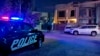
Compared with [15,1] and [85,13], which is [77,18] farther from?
[15,1]

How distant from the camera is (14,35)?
10.8 meters

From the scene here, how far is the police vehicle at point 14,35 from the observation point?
398 inches

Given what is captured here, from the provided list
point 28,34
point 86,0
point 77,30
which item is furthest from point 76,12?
point 28,34

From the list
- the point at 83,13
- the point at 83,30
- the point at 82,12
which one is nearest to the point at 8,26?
the point at 83,30

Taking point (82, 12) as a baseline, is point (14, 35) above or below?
below

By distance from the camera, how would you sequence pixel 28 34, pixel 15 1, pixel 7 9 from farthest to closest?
pixel 15 1 < pixel 7 9 < pixel 28 34

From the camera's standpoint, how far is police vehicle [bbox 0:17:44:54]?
10100 millimetres

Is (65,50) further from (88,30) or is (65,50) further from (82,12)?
(82,12)

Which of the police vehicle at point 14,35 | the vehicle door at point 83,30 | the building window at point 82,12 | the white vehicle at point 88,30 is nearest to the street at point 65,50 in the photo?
the police vehicle at point 14,35

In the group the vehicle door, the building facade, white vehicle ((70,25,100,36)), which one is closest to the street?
white vehicle ((70,25,100,36))

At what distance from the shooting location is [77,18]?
58094 mm

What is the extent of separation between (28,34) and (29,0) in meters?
9.38

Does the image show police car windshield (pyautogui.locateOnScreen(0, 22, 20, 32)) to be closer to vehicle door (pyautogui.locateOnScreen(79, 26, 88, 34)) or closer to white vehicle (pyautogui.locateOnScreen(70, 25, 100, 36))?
white vehicle (pyautogui.locateOnScreen(70, 25, 100, 36))

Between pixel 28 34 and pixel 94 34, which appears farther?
pixel 94 34
